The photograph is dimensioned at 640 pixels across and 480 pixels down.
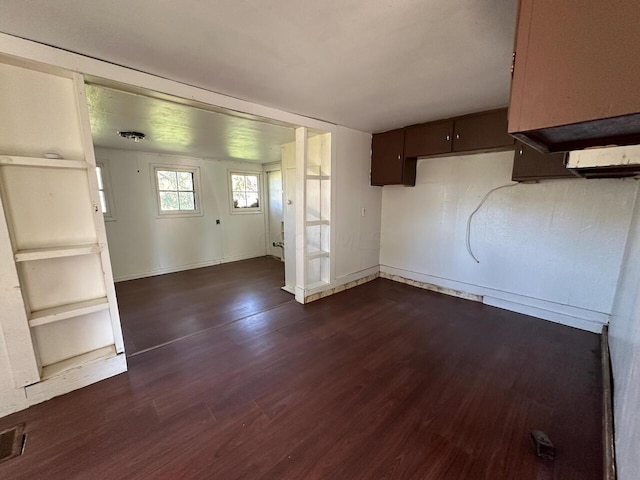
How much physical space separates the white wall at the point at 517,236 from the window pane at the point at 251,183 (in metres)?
3.38

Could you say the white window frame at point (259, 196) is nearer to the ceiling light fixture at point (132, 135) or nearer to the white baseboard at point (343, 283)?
the ceiling light fixture at point (132, 135)

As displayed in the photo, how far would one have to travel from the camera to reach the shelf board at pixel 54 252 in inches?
65.1

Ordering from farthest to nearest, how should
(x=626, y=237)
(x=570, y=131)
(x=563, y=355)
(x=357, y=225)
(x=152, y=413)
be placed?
(x=357, y=225), (x=626, y=237), (x=563, y=355), (x=152, y=413), (x=570, y=131)

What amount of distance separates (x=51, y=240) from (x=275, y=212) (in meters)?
4.54

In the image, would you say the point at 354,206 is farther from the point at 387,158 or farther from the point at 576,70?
the point at 576,70

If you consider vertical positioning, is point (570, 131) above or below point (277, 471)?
above

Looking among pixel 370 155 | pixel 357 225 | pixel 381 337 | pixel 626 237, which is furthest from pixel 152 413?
pixel 626 237

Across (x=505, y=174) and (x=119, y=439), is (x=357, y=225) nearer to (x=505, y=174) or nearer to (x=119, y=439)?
(x=505, y=174)

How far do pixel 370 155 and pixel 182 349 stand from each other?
3579 millimetres

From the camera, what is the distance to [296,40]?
4.99 ft

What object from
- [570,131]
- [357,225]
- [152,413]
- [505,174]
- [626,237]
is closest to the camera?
[570,131]

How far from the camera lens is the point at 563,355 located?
232 centimetres

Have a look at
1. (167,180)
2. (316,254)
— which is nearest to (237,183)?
(167,180)

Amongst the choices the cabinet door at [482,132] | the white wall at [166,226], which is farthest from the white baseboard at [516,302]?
the white wall at [166,226]
